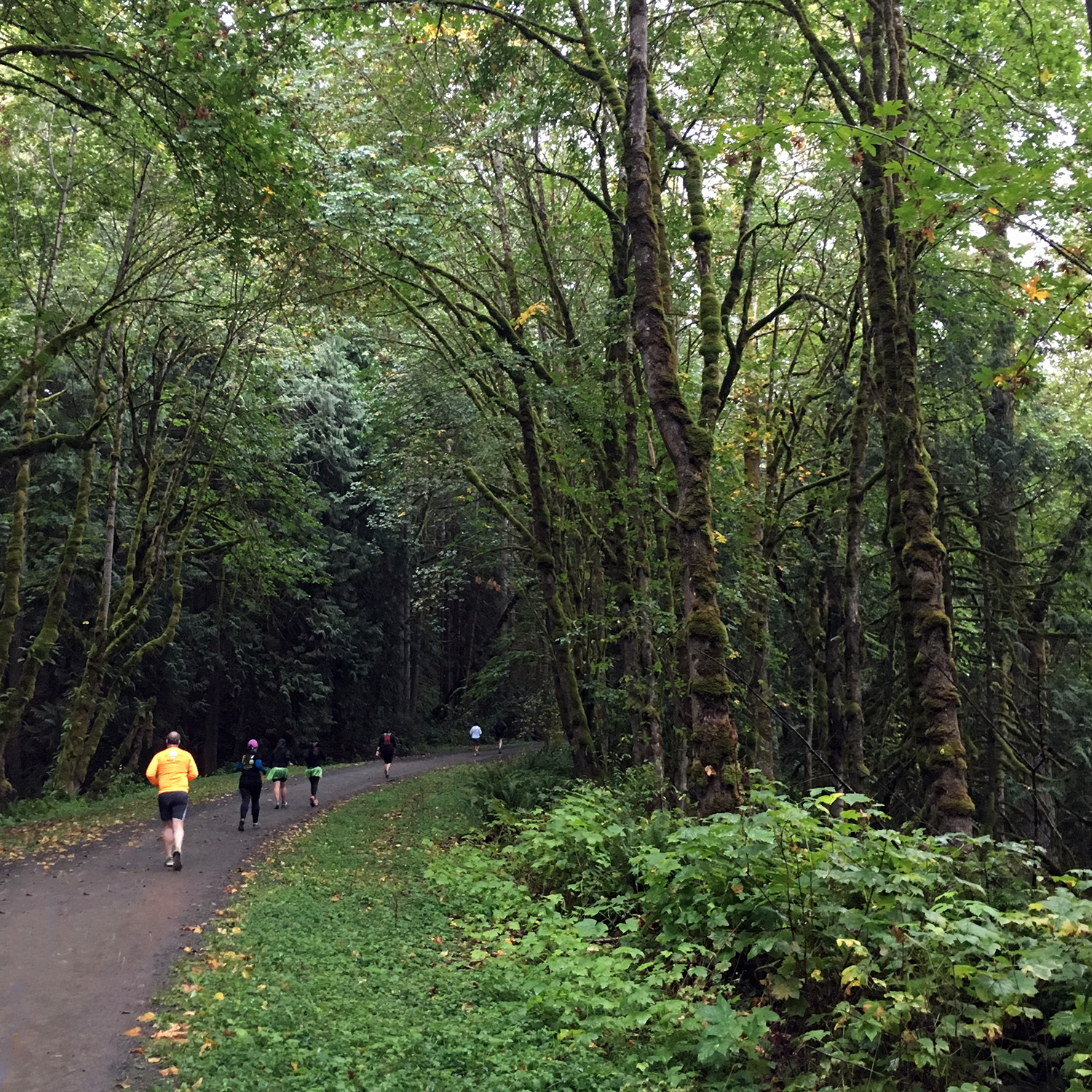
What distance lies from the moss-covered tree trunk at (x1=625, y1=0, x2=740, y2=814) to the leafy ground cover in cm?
60

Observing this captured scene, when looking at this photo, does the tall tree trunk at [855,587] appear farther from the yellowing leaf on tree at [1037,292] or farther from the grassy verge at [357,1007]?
the yellowing leaf on tree at [1037,292]

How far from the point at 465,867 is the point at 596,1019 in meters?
5.80

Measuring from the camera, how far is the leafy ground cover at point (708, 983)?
14.6 ft

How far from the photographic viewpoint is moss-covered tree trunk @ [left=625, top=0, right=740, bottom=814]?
7262mm

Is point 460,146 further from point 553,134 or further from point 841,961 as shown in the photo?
point 841,961

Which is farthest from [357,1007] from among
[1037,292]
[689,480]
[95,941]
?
[1037,292]

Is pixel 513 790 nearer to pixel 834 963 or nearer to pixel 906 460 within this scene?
pixel 906 460

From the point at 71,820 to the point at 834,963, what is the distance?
14706 millimetres

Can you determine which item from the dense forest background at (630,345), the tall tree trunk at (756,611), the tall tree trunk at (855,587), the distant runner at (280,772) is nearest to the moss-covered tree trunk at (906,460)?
the dense forest background at (630,345)

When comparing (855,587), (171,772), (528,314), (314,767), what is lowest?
(314,767)

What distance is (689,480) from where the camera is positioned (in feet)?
25.0

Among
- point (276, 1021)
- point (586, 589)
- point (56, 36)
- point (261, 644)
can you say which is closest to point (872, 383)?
point (276, 1021)

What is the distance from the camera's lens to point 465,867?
11242 millimetres

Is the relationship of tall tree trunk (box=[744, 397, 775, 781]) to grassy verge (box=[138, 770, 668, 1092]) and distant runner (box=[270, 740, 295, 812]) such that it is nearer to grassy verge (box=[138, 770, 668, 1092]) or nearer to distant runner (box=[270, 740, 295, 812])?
grassy verge (box=[138, 770, 668, 1092])
